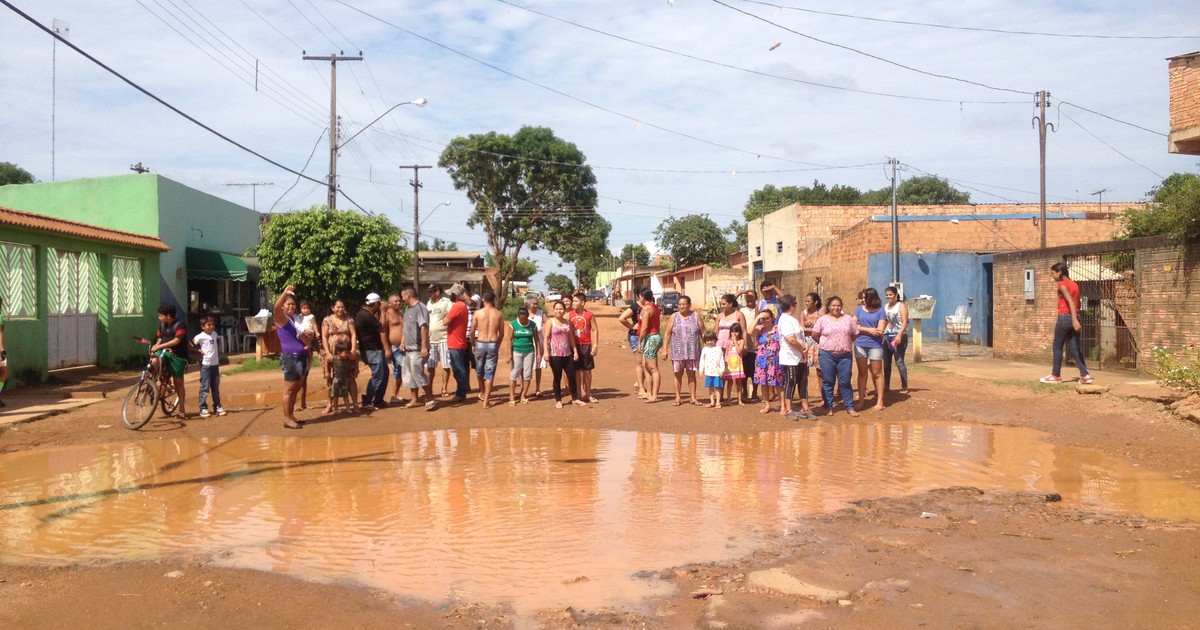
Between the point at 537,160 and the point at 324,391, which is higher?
the point at 537,160

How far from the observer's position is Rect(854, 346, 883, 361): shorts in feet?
37.7

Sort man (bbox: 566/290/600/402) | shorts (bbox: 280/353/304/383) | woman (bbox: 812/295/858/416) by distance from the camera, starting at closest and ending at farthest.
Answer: shorts (bbox: 280/353/304/383)
woman (bbox: 812/295/858/416)
man (bbox: 566/290/600/402)

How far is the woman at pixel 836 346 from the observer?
11.1m

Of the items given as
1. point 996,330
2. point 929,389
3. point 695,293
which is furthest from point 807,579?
point 695,293

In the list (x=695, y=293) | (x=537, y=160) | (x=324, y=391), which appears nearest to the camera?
(x=324, y=391)

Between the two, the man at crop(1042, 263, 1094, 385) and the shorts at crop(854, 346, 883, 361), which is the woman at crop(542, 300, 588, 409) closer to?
the shorts at crop(854, 346, 883, 361)

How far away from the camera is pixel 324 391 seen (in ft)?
49.4

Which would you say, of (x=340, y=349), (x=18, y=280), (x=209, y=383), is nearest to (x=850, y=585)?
(x=340, y=349)

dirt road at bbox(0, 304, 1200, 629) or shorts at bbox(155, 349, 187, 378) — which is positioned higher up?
shorts at bbox(155, 349, 187, 378)

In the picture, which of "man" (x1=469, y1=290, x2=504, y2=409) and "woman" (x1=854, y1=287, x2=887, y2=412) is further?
"man" (x1=469, y1=290, x2=504, y2=409)

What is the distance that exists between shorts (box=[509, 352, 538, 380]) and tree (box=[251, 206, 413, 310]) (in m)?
13.0

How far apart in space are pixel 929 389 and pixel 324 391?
399 inches

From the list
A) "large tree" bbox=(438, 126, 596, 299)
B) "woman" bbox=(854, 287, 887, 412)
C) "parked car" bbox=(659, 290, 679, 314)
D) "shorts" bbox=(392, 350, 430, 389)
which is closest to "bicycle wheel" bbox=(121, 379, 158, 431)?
"shorts" bbox=(392, 350, 430, 389)

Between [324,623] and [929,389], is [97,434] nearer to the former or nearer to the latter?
[324,623]
